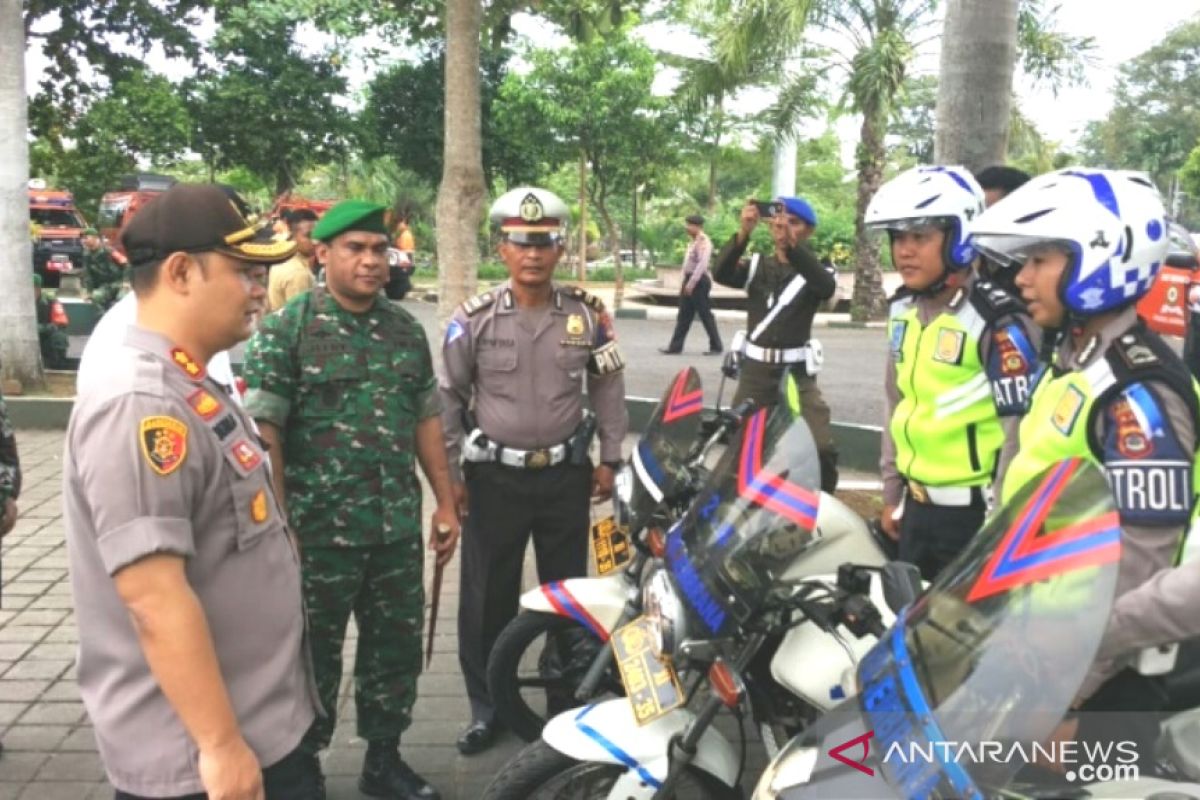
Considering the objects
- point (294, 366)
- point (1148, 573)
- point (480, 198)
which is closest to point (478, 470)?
point (294, 366)

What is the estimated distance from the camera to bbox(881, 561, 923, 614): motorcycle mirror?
72.6 inches

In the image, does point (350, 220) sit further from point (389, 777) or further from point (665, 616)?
point (389, 777)

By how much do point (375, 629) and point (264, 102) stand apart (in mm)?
20323

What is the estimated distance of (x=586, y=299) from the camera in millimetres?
3783

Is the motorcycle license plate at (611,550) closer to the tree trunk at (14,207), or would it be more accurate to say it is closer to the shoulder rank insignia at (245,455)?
the shoulder rank insignia at (245,455)

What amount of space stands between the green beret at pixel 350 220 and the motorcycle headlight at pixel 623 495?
1.06 metres

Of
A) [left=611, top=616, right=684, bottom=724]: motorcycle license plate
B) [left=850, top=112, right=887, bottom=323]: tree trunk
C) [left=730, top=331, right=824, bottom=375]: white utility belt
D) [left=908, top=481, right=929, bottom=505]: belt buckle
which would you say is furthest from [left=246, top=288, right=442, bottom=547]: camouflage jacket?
[left=850, top=112, right=887, bottom=323]: tree trunk

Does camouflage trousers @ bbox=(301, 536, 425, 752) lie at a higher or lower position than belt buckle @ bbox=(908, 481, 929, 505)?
lower

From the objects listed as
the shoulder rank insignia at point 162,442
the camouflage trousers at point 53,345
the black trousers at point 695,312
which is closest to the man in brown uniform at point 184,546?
the shoulder rank insignia at point 162,442

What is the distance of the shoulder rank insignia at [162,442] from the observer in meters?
1.68

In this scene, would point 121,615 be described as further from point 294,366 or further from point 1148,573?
point 1148,573

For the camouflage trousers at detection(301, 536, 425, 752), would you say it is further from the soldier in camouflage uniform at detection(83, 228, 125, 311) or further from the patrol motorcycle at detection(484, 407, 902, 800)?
the soldier in camouflage uniform at detection(83, 228, 125, 311)

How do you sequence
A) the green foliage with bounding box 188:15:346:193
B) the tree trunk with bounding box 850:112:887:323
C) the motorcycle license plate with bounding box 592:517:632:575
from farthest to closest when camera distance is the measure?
the green foliage with bounding box 188:15:346:193 < the tree trunk with bounding box 850:112:887:323 < the motorcycle license plate with bounding box 592:517:632:575

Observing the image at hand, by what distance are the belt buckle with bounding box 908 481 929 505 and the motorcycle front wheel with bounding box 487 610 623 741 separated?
44.7 inches
